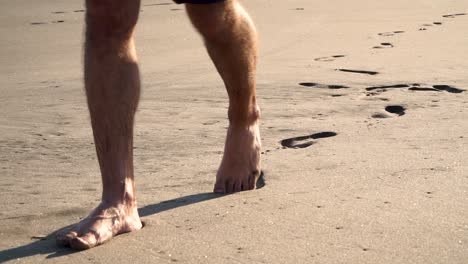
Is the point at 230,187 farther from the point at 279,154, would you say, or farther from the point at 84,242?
the point at 84,242

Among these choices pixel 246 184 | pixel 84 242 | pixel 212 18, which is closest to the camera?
pixel 84 242

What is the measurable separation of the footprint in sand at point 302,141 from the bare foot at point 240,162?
16.9 inches

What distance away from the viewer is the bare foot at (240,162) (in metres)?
3.26

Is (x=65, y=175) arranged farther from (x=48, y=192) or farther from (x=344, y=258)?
(x=344, y=258)

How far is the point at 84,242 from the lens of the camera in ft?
8.84

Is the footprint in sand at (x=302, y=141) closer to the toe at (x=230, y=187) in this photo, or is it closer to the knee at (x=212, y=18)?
the toe at (x=230, y=187)

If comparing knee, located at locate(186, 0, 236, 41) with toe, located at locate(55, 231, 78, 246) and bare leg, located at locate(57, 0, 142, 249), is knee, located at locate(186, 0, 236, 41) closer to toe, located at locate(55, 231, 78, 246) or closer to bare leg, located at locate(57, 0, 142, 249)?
bare leg, located at locate(57, 0, 142, 249)

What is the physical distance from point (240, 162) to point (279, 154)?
0.42 metres

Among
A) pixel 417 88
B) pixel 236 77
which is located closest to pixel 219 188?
pixel 236 77

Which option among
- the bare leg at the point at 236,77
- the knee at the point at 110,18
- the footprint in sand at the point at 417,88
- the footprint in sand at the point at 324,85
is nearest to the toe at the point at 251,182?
the bare leg at the point at 236,77

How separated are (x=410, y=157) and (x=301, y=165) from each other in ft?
1.17

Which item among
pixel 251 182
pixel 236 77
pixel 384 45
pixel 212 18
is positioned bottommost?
pixel 384 45

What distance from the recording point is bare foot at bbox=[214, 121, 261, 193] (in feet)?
10.7

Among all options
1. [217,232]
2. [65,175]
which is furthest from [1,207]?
[217,232]
